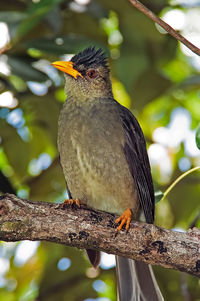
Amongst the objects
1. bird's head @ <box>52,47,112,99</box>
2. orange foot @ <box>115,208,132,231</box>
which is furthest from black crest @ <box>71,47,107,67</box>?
orange foot @ <box>115,208,132,231</box>

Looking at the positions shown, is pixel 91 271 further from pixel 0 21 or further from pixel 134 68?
pixel 0 21

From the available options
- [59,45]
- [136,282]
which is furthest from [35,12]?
[136,282]

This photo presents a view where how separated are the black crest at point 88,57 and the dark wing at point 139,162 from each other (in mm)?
634

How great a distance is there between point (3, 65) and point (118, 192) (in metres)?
1.41

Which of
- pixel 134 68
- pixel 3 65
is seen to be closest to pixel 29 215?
pixel 3 65

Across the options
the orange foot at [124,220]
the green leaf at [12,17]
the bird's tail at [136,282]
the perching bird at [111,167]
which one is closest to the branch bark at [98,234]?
the orange foot at [124,220]

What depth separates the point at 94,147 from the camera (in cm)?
431

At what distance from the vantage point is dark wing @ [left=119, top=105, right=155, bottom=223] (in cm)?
436

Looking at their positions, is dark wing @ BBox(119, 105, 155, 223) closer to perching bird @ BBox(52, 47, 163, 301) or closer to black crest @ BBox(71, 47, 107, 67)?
perching bird @ BBox(52, 47, 163, 301)

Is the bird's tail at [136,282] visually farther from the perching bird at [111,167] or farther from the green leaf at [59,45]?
the green leaf at [59,45]

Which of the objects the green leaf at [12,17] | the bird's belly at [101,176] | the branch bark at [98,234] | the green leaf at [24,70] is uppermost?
the green leaf at [12,17]

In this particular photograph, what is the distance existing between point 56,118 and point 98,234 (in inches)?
62.2

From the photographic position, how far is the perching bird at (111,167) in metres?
4.27

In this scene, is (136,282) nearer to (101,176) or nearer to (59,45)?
(101,176)
